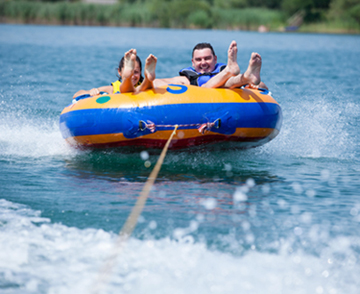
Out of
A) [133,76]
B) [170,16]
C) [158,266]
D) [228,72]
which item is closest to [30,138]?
[133,76]

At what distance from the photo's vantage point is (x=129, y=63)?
4.52 m

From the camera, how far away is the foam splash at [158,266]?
268cm

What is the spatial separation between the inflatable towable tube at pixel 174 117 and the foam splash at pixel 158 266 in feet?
4.95

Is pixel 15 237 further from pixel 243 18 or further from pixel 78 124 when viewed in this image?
pixel 243 18

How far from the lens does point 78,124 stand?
15.9 ft

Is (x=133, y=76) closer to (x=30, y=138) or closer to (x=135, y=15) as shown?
(x=30, y=138)

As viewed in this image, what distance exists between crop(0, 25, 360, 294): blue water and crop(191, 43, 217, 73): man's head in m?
0.89

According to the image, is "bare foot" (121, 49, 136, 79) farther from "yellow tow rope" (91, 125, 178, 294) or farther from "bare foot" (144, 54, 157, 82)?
"yellow tow rope" (91, 125, 178, 294)

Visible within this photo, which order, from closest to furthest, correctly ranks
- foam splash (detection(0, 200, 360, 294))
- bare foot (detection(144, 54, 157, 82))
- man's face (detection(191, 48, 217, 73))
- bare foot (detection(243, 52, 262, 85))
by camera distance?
foam splash (detection(0, 200, 360, 294)) < bare foot (detection(144, 54, 157, 82)) < bare foot (detection(243, 52, 262, 85)) < man's face (detection(191, 48, 217, 73))

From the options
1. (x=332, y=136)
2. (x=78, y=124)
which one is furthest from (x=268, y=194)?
(x=332, y=136)

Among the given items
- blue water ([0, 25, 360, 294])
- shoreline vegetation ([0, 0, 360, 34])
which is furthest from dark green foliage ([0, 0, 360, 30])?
blue water ([0, 25, 360, 294])

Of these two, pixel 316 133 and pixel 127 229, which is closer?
pixel 127 229

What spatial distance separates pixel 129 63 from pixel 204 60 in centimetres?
98

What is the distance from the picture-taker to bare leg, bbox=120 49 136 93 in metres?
4.48
